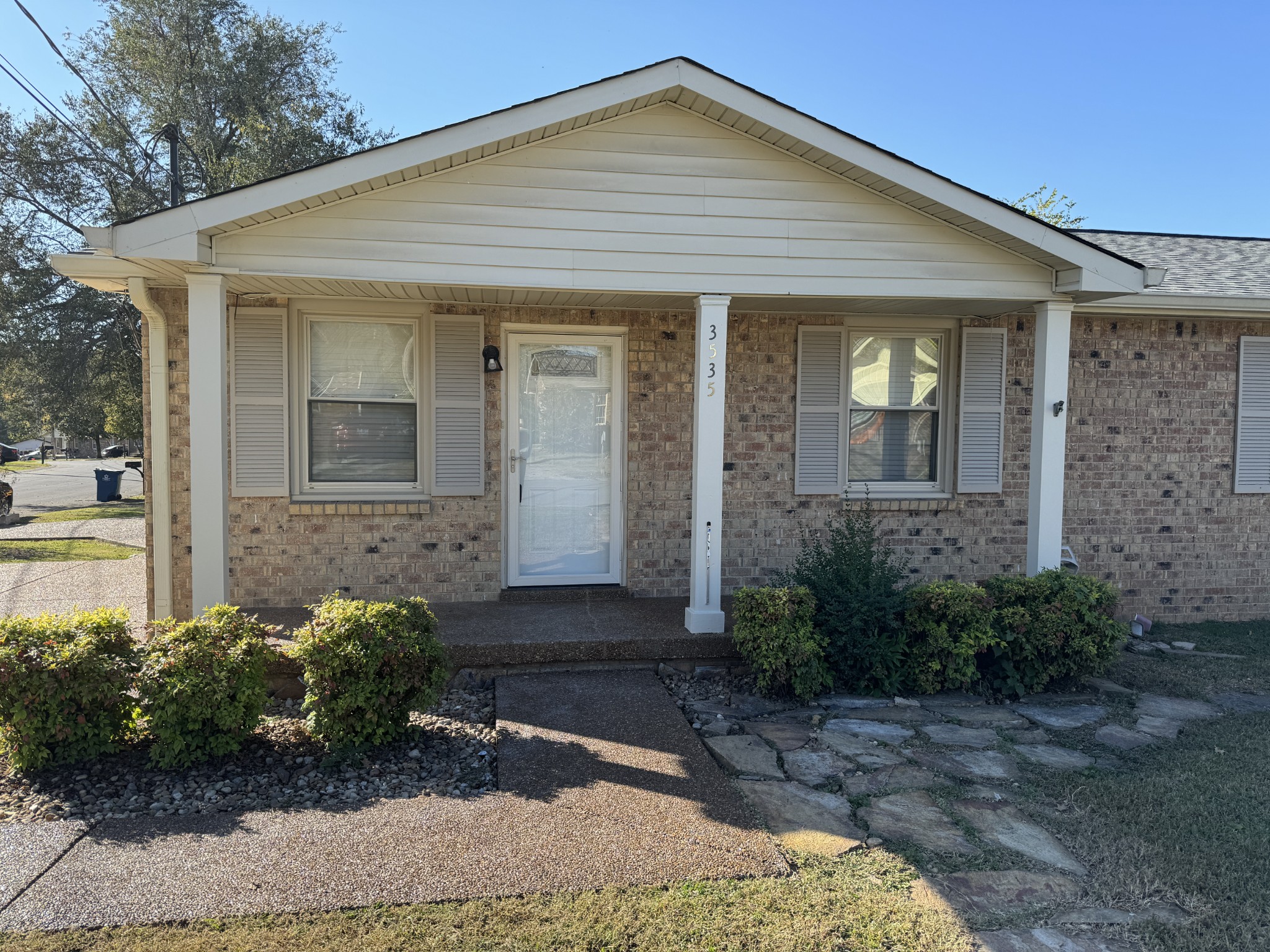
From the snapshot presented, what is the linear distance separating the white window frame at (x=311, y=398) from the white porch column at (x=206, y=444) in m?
1.46

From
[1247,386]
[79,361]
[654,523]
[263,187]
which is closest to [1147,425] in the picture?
[1247,386]

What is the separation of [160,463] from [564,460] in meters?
2.95

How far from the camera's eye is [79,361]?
56.5 ft

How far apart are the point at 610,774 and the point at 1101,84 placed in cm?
2103

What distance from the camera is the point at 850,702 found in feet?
17.2

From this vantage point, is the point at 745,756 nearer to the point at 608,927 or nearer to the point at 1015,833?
the point at 1015,833

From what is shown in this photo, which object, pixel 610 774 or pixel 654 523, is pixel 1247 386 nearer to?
pixel 654 523

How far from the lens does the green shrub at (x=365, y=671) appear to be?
412 cm

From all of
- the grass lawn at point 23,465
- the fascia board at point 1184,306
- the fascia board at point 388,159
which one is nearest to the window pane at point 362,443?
the fascia board at point 388,159

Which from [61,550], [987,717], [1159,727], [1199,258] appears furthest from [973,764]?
[61,550]

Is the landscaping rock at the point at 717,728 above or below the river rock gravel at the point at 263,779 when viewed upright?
above

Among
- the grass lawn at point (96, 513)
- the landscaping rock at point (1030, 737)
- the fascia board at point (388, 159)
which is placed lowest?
the grass lawn at point (96, 513)

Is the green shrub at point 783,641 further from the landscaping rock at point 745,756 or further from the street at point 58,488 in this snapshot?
the street at point 58,488

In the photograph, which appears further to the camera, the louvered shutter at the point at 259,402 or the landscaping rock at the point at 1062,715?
the louvered shutter at the point at 259,402
